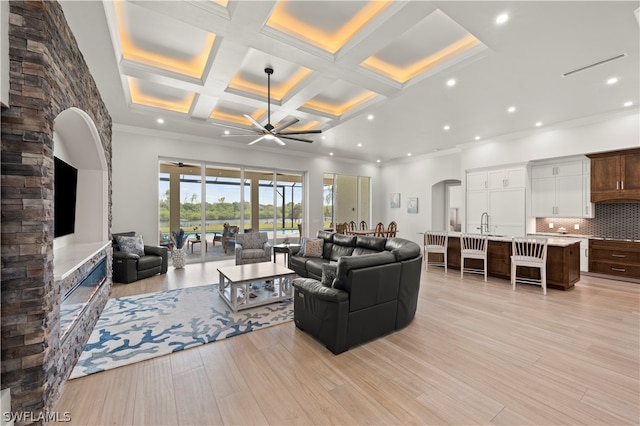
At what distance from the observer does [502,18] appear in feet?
8.99

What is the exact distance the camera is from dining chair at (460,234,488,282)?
5492 mm

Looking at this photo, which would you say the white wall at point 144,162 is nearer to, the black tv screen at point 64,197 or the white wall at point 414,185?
the black tv screen at point 64,197

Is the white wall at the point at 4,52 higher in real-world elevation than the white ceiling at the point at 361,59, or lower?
lower

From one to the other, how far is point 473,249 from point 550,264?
4.15ft

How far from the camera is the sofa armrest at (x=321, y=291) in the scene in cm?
266

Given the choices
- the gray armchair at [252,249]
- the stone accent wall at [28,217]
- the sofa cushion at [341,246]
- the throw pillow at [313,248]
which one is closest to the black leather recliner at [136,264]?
the gray armchair at [252,249]

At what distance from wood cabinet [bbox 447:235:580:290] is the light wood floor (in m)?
1.33

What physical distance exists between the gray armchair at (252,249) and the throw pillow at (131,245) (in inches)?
77.4

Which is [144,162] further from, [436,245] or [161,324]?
[436,245]

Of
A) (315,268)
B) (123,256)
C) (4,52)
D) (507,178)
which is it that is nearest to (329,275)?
(315,268)

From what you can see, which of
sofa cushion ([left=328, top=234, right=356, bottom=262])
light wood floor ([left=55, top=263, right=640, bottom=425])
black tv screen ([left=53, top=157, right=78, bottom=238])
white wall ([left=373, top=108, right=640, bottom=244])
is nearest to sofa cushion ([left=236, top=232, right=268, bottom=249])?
sofa cushion ([left=328, top=234, right=356, bottom=262])

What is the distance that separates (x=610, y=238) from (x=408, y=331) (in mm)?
5766

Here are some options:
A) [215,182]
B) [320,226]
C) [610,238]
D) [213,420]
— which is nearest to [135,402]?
[213,420]

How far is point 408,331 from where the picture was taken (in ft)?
10.4
